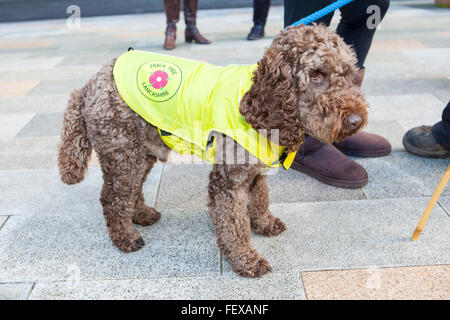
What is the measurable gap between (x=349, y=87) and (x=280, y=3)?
33.3ft

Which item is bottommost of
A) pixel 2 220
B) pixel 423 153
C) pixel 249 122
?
pixel 2 220

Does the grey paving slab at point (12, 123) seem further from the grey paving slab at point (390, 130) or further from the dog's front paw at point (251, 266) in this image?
the grey paving slab at point (390, 130)

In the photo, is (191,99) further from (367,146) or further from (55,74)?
(55,74)

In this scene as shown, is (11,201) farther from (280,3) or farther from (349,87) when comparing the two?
(280,3)

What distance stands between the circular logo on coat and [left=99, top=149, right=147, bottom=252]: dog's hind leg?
0.35 metres

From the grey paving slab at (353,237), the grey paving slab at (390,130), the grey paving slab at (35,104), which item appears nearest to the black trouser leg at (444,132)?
the grey paving slab at (390,130)

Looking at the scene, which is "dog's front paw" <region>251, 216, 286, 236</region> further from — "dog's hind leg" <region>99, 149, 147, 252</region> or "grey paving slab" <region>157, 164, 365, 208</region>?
"dog's hind leg" <region>99, 149, 147, 252</region>

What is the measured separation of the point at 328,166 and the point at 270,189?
0.48 metres

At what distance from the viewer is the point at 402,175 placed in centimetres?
302

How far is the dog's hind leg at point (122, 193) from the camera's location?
84.6 inches

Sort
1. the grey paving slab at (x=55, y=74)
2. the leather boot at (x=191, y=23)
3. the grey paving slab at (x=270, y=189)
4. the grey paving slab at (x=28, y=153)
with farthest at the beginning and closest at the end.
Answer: the leather boot at (x=191, y=23) < the grey paving slab at (x=55, y=74) < the grey paving slab at (x=28, y=153) < the grey paving slab at (x=270, y=189)

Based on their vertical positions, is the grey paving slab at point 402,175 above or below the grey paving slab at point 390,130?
below

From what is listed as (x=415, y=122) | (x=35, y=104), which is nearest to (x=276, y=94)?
(x=415, y=122)

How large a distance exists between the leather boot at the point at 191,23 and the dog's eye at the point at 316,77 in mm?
5519
